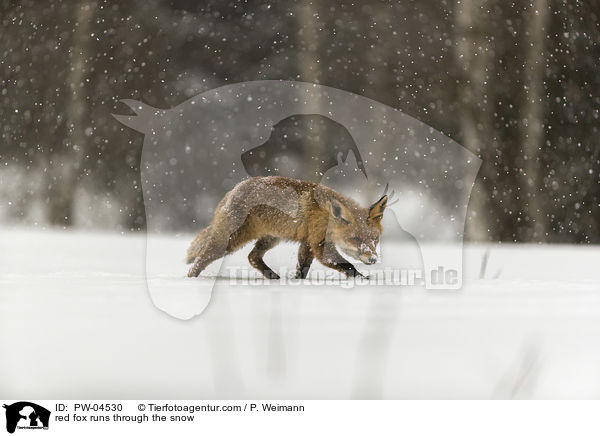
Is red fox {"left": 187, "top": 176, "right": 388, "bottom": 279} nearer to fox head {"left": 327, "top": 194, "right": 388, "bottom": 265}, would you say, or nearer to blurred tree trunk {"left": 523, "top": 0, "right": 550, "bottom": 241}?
fox head {"left": 327, "top": 194, "right": 388, "bottom": 265}

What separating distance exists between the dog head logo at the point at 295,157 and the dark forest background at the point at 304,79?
14mm

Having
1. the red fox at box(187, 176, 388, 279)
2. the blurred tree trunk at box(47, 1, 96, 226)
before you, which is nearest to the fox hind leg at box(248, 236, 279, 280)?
the red fox at box(187, 176, 388, 279)

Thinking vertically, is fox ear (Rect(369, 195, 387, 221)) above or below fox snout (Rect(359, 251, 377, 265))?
above

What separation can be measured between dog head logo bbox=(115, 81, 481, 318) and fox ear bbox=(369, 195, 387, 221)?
35mm

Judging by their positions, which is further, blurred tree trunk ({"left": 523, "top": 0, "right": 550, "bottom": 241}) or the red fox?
blurred tree trunk ({"left": 523, "top": 0, "right": 550, "bottom": 241})

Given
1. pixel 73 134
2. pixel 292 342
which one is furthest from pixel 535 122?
pixel 73 134

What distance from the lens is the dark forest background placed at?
0.51 m

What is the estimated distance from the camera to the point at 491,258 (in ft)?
1.67

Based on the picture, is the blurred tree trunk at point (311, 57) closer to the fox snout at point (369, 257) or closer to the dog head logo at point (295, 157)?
the dog head logo at point (295, 157)

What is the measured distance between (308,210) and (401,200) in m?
0.10

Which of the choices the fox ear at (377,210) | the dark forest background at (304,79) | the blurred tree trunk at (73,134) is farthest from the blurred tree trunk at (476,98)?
the blurred tree trunk at (73,134)

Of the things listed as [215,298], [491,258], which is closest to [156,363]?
[215,298]
